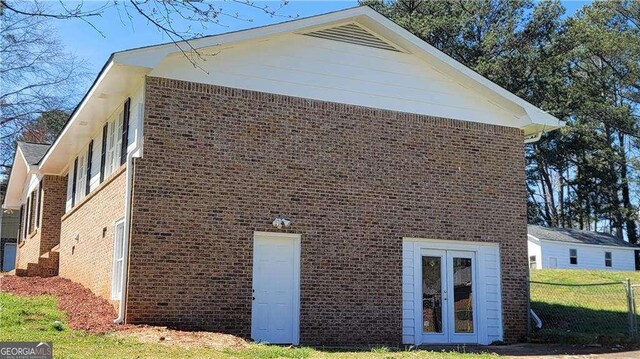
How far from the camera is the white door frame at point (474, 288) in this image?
15648mm

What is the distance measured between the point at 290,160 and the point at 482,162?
16.9 feet

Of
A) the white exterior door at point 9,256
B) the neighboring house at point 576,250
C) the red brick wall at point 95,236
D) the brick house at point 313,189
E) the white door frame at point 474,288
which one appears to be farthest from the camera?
the white exterior door at point 9,256

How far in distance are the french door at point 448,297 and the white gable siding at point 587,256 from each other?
27.5 meters

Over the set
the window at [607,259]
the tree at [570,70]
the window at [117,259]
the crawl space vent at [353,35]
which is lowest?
the window at [117,259]

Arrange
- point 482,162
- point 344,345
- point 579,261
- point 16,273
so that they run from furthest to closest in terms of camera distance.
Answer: point 579,261
point 16,273
point 482,162
point 344,345

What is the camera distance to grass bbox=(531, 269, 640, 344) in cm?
1588

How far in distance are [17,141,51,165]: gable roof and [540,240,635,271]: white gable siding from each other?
95.5ft

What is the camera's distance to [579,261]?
4356cm

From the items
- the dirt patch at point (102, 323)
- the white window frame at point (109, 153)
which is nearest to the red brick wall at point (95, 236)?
the dirt patch at point (102, 323)

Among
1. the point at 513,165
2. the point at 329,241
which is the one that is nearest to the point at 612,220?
the point at 513,165

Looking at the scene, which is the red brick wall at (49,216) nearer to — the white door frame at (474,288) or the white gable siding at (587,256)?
the white door frame at (474,288)

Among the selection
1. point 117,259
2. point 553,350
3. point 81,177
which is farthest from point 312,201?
point 81,177

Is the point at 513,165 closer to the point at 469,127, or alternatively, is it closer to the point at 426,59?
the point at 469,127

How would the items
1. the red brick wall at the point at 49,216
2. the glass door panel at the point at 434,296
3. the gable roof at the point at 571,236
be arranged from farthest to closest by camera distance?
the gable roof at the point at 571,236 < the red brick wall at the point at 49,216 < the glass door panel at the point at 434,296
